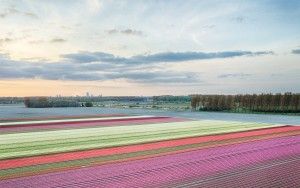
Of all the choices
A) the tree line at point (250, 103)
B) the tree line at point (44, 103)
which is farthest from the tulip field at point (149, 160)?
the tree line at point (44, 103)

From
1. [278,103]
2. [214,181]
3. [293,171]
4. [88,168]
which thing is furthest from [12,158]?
[278,103]

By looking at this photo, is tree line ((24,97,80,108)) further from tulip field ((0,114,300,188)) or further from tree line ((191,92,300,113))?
tulip field ((0,114,300,188))

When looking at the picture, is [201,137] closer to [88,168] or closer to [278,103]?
[88,168]

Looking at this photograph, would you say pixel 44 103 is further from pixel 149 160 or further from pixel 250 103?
pixel 149 160

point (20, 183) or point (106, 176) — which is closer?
point (20, 183)

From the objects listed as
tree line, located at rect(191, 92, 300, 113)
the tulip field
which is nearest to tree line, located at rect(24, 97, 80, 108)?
tree line, located at rect(191, 92, 300, 113)

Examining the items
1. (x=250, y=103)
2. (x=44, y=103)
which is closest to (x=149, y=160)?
(x=250, y=103)

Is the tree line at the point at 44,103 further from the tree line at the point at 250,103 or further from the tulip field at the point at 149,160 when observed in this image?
the tulip field at the point at 149,160
